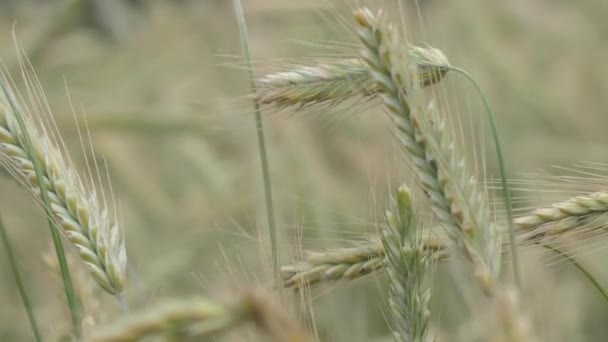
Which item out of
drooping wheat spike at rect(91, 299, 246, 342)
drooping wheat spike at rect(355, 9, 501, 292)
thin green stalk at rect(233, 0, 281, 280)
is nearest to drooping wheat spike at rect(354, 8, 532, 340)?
drooping wheat spike at rect(355, 9, 501, 292)

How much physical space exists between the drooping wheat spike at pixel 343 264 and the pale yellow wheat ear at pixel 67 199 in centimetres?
15

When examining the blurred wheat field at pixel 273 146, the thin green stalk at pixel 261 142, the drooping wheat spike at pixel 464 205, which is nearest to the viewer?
the drooping wheat spike at pixel 464 205

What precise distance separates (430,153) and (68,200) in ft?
0.93

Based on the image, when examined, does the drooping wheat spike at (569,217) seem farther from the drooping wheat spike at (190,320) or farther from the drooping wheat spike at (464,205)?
the drooping wheat spike at (190,320)

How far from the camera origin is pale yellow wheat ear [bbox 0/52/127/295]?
0.79 metres

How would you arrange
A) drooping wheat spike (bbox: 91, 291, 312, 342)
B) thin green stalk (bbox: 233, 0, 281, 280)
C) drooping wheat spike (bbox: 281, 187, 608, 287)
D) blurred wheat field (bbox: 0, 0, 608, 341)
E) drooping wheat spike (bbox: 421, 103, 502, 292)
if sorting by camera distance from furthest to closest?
blurred wheat field (bbox: 0, 0, 608, 341)
thin green stalk (bbox: 233, 0, 281, 280)
drooping wheat spike (bbox: 281, 187, 608, 287)
drooping wheat spike (bbox: 421, 103, 502, 292)
drooping wheat spike (bbox: 91, 291, 312, 342)

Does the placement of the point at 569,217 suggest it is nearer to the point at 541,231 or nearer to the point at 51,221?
the point at 541,231

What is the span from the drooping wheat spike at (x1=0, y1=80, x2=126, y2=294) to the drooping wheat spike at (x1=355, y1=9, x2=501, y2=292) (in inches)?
9.3

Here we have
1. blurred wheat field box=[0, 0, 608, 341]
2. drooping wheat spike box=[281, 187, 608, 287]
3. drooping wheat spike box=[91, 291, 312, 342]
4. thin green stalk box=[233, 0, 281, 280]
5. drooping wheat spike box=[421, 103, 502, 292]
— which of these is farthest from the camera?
blurred wheat field box=[0, 0, 608, 341]

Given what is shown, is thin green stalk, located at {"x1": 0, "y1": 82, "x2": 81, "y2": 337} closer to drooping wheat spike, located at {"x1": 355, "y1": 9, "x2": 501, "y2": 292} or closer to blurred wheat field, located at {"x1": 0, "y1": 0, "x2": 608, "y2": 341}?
blurred wheat field, located at {"x1": 0, "y1": 0, "x2": 608, "y2": 341}

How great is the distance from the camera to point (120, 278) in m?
0.79

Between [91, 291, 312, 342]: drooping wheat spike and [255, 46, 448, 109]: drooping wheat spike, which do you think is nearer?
[91, 291, 312, 342]: drooping wheat spike

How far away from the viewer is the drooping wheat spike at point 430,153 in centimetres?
76

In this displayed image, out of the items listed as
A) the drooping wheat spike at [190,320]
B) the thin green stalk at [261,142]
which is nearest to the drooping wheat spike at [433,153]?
the thin green stalk at [261,142]
